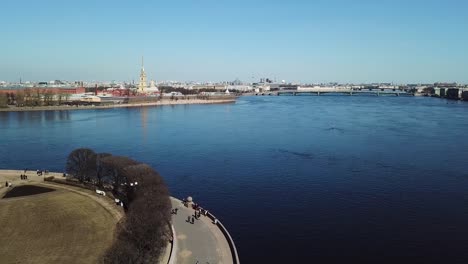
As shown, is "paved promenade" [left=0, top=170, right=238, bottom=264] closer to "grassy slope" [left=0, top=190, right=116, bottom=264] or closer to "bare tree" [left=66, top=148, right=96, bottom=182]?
"grassy slope" [left=0, top=190, right=116, bottom=264]

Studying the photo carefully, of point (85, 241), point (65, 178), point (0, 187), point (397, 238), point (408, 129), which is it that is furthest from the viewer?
point (408, 129)

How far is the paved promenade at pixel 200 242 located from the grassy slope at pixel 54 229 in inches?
68.8

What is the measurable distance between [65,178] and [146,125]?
74.0 ft

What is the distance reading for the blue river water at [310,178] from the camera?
477 inches

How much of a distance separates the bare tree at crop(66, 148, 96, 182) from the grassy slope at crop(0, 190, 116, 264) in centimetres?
188

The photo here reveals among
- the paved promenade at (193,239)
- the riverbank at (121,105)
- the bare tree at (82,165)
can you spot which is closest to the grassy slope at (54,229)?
the paved promenade at (193,239)

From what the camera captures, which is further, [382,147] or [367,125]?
[367,125]

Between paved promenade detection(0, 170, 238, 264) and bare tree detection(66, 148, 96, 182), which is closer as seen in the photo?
paved promenade detection(0, 170, 238, 264)

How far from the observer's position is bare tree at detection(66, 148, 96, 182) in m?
16.2

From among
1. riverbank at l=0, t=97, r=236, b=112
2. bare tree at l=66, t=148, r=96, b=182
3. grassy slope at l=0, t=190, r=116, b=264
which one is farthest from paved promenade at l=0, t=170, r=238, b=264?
riverbank at l=0, t=97, r=236, b=112

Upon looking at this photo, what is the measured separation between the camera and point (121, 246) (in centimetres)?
876

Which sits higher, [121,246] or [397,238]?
[121,246]

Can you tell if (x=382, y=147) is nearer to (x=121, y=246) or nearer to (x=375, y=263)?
(x=375, y=263)

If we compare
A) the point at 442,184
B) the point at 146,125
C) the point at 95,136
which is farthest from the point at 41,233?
the point at 146,125
